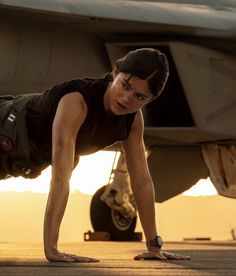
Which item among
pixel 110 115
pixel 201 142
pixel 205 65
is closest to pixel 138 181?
pixel 110 115

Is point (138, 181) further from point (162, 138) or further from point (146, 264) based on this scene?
point (162, 138)

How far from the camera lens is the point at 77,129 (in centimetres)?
296

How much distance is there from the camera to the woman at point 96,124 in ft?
9.26

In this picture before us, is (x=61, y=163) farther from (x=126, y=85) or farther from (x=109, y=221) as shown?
(x=109, y=221)

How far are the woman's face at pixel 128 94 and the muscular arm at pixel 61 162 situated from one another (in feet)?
0.46

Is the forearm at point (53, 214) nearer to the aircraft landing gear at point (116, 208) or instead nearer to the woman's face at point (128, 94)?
the woman's face at point (128, 94)

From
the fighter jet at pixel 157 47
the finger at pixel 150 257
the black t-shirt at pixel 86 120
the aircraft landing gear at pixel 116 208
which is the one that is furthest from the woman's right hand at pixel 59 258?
the aircraft landing gear at pixel 116 208

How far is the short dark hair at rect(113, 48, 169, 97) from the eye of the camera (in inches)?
110

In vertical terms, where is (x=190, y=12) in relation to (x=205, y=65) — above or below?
above

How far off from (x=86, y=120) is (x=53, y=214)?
0.39m

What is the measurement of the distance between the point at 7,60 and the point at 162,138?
139cm

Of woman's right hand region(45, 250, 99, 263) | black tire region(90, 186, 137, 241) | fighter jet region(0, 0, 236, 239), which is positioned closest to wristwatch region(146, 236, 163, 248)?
woman's right hand region(45, 250, 99, 263)

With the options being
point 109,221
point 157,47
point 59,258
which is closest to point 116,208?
point 109,221

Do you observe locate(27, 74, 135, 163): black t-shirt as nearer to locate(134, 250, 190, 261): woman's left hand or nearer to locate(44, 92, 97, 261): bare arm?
locate(44, 92, 97, 261): bare arm
